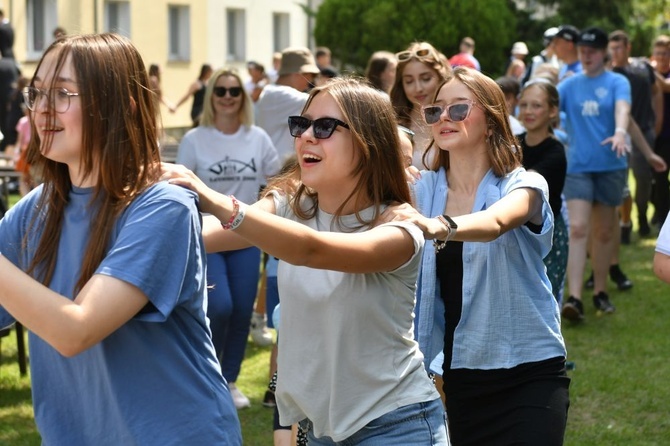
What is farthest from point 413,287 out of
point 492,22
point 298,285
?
point 492,22

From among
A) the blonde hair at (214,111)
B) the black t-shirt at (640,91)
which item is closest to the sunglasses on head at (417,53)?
the blonde hair at (214,111)

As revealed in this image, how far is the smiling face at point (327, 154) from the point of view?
10.2ft

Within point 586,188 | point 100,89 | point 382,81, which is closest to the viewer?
point 100,89

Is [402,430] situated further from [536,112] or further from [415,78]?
[536,112]

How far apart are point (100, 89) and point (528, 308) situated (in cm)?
195

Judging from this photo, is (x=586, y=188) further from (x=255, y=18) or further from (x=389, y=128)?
(x=255, y=18)

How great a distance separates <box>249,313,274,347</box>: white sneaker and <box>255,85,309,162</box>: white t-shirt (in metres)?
1.41

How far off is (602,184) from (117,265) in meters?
7.47

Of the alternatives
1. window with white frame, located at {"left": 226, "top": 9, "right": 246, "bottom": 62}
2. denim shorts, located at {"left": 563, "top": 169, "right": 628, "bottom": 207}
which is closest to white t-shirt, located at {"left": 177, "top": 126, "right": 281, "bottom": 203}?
denim shorts, located at {"left": 563, "top": 169, "right": 628, "bottom": 207}

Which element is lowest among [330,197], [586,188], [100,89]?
[586,188]

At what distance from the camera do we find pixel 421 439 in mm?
3072

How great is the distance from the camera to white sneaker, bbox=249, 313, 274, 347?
8.65 meters

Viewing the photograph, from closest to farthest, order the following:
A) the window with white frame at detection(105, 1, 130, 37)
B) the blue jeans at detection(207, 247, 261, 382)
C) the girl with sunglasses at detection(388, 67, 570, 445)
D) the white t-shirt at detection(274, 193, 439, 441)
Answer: the white t-shirt at detection(274, 193, 439, 441)
the girl with sunglasses at detection(388, 67, 570, 445)
the blue jeans at detection(207, 247, 261, 382)
the window with white frame at detection(105, 1, 130, 37)

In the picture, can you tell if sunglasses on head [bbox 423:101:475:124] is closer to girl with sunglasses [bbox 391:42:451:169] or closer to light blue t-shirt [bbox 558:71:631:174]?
girl with sunglasses [bbox 391:42:451:169]
